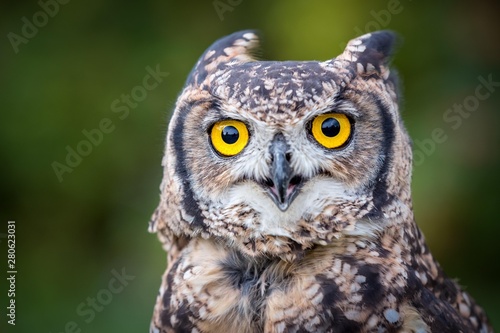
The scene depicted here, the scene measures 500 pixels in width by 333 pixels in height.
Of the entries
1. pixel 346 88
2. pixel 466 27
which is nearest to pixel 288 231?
pixel 346 88

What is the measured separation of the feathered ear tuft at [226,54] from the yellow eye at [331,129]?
0.41 metres

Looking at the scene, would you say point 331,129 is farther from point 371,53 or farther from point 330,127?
point 371,53

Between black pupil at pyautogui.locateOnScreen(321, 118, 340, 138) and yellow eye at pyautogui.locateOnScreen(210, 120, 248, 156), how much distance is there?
232mm

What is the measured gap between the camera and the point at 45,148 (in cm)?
393

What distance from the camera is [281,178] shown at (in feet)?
6.21

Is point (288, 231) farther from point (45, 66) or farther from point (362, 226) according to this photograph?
point (45, 66)

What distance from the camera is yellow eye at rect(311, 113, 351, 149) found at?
1.96 metres

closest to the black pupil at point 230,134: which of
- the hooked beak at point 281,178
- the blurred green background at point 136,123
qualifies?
the hooked beak at point 281,178

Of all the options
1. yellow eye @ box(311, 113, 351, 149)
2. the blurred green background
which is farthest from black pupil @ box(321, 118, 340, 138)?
the blurred green background

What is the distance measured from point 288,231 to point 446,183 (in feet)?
5.71

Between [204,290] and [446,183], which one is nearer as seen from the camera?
[204,290]

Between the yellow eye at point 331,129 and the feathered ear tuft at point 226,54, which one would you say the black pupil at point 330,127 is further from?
the feathered ear tuft at point 226,54

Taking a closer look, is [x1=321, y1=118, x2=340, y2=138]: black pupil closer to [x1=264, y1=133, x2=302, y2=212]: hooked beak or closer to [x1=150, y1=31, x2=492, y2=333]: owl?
[x1=150, y1=31, x2=492, y2=333]: owl

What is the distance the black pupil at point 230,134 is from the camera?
6.55 feet
